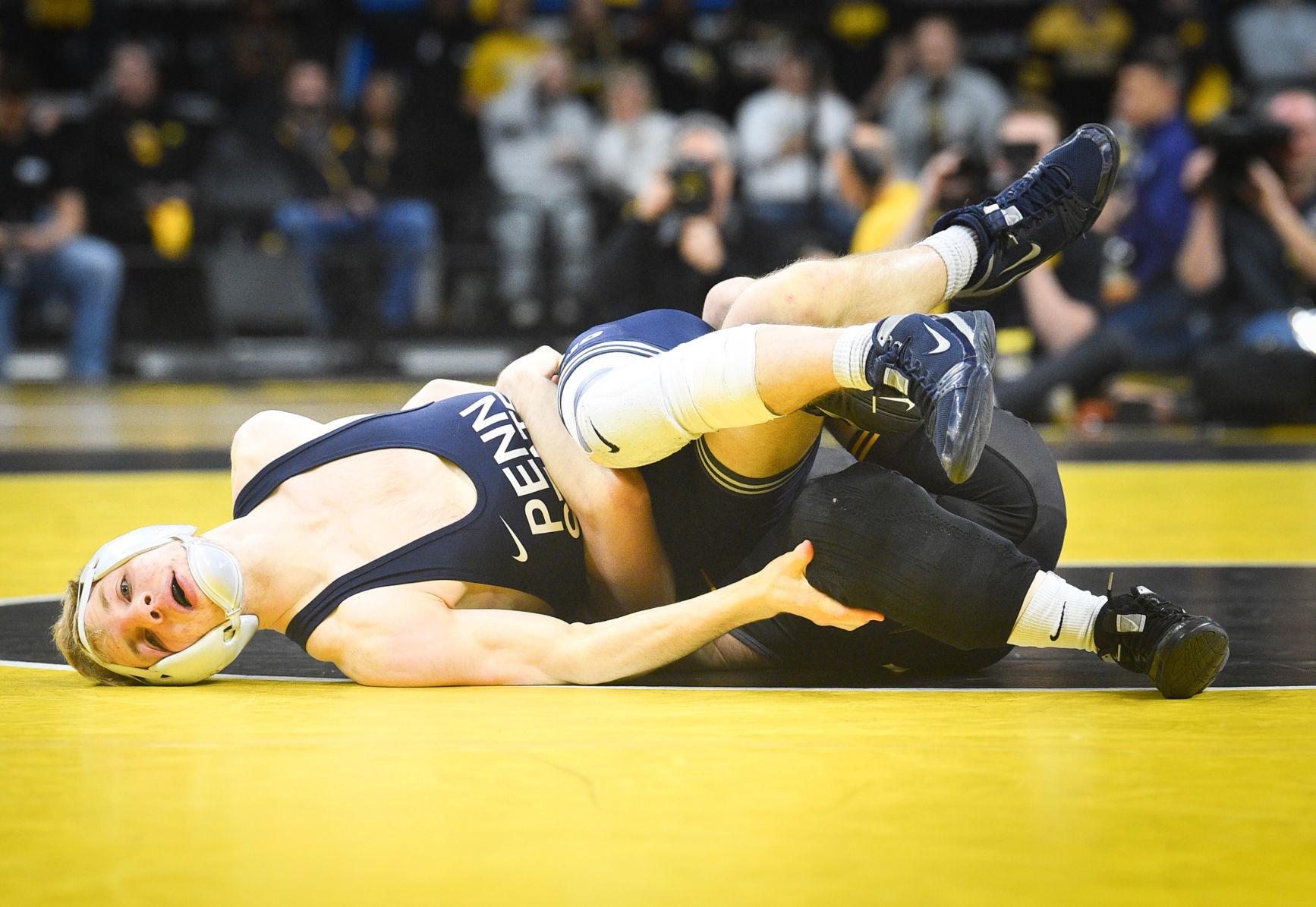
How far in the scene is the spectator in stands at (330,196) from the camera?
9406mm

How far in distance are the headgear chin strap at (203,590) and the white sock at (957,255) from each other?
3.86ft

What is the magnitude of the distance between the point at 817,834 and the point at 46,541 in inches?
120

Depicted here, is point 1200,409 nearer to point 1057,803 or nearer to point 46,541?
point 46,541

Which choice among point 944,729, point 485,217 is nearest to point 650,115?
point 485,217

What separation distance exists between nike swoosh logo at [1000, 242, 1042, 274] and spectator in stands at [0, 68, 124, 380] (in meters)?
7.82

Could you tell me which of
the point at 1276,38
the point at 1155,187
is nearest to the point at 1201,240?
the point at 1155,187

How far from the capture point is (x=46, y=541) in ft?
13.6

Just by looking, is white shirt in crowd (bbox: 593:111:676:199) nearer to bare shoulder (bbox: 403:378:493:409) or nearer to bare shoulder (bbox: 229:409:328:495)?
bare shoulder (bbox: 403:378:493:409)

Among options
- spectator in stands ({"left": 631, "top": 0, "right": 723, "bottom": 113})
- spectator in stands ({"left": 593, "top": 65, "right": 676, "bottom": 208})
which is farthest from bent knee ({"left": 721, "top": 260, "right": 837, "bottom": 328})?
spectator in stands ({"left": 631, "top": 0, "right": 723, "bottom": 113})

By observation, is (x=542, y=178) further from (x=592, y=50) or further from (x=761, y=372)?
(x=761, y=372)

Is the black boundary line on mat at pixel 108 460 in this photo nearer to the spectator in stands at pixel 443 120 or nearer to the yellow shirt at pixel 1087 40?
the spectator in stands at pixel 443 120

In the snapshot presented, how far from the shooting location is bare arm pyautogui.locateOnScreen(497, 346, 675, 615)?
8.36ft

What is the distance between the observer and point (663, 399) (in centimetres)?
229

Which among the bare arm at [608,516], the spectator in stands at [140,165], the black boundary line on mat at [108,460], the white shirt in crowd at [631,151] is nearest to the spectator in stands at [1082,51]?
the white shirt in crowd at [631,151]
